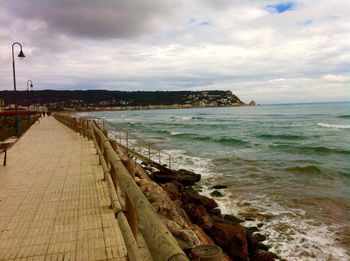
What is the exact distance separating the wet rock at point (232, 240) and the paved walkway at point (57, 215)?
3.20 meters

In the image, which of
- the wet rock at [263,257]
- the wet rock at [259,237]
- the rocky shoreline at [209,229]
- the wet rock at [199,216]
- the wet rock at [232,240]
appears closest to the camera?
the rocky shoreline at [209,229]

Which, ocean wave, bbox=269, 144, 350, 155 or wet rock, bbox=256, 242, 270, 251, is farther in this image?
ocean wave, bbox=269, 144, 350, 155

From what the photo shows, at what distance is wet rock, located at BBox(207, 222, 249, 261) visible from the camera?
848cm

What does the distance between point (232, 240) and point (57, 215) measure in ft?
14.9

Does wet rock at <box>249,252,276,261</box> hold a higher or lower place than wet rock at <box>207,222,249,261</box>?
lower

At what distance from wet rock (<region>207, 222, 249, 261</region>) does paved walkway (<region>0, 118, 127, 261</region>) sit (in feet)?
10.5

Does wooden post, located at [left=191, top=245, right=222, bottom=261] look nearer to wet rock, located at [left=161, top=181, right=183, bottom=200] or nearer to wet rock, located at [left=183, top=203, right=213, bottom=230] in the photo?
wet rock, located at [left=183, top=203, right=213, bottom=230]

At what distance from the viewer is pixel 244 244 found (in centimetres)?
866

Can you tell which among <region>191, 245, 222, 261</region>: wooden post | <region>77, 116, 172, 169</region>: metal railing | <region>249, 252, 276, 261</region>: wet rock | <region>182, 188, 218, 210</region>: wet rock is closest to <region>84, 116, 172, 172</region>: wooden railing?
<region>77, 116, 172, 169</region>: metal railing

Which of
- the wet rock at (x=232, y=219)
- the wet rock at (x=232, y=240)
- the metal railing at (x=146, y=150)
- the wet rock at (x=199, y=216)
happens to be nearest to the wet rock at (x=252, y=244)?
the wet rock at (x=232, y=240)

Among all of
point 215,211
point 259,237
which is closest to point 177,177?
point 215,211

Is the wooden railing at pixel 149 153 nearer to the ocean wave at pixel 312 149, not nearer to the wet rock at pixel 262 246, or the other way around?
the wet rock at pixel 262 246

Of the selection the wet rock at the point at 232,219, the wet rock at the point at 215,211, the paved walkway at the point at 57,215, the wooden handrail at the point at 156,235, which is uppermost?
the wooden handrail at the point at 156,235

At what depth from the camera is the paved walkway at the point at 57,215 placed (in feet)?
14.7
